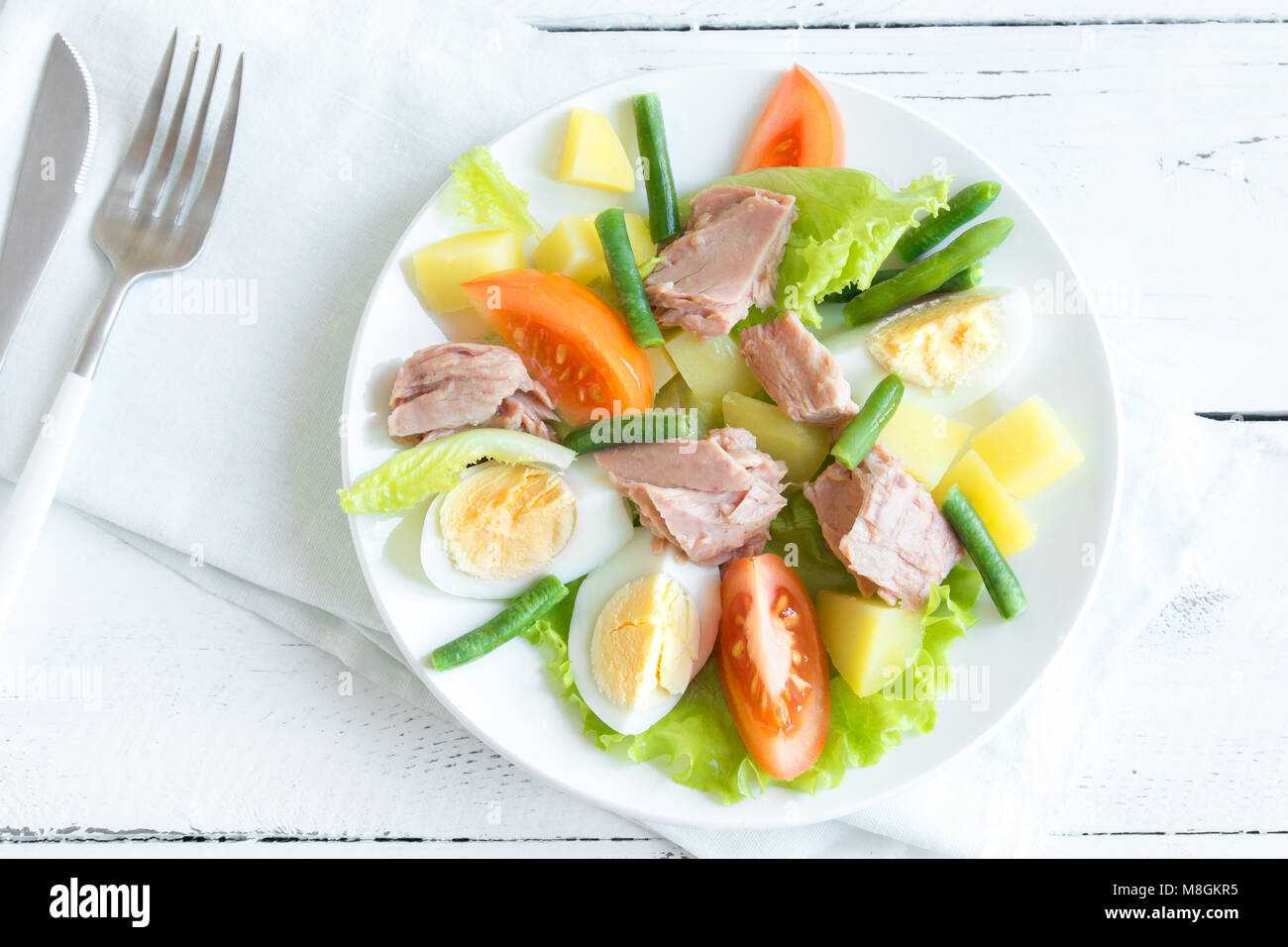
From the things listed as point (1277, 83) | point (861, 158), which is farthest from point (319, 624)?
point (1277, 83)

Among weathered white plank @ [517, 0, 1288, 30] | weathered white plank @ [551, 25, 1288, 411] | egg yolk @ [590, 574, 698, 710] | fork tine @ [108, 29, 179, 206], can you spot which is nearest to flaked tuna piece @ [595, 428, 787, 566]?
egg yolk @ [590, 574, 698, 710]

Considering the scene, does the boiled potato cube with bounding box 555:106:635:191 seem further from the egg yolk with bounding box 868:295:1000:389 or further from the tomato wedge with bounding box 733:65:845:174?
the egg yolk with bounding box 868:295:1000:389

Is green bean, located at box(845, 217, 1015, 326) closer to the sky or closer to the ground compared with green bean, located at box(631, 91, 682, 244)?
closer to the ground

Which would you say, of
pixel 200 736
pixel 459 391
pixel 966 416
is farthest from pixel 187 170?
pixel 966 416

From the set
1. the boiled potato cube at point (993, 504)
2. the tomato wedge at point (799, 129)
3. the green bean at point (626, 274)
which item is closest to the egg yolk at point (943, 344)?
the boiled potato cube at point (993, 504)

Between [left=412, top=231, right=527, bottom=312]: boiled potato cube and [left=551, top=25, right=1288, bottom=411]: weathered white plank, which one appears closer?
[left=412, top=231, right=527, bottom=312]: boiled potato cube

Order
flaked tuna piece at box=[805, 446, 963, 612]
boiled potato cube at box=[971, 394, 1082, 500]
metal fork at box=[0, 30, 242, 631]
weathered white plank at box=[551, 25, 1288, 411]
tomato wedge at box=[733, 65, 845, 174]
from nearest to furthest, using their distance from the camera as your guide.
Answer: flaked tuna piece at box=[805, 446, 963, 612]
boiled potato cube at box=[971, 394, 1082, 500]
tomato wedge at box=[733, 65, 845, 174]
metal fork at box=[0, 30, 242, 631]
weathered white plank at box=[551, 25, 1288, 411]
